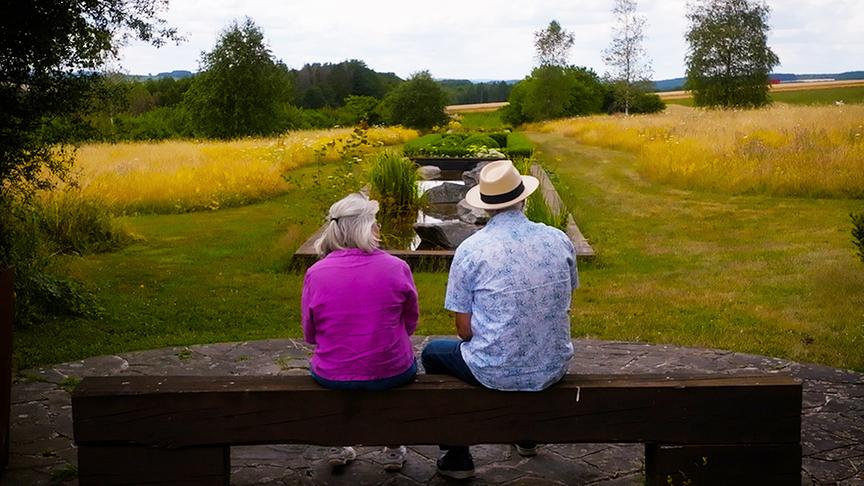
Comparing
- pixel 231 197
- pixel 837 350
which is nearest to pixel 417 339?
pixel 837 350

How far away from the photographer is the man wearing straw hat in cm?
373

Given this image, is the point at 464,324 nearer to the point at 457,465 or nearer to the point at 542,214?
the point at 457,465

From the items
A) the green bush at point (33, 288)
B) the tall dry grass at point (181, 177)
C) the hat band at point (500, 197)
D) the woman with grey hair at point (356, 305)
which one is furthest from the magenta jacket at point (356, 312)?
the tall dry grass at point (181, 177)

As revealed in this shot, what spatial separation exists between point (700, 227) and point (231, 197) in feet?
25.6

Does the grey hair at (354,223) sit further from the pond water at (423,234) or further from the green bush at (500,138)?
the green bush at (500,138)

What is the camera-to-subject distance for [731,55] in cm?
4416

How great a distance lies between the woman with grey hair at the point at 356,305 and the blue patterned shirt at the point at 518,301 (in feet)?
0.96

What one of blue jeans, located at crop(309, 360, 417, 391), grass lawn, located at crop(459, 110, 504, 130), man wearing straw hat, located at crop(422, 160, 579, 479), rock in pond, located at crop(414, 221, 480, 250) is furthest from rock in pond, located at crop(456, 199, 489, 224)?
grass lawn, located at crop(459, 110, 504, 130)

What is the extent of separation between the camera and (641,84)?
160ft

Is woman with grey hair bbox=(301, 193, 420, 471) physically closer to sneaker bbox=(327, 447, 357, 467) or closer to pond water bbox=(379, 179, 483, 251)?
sneaker bbox=(327, 447, 357, 467)

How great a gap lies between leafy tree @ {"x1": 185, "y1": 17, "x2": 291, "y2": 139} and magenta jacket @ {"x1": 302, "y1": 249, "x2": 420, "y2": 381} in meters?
32.7

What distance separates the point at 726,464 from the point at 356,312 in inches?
61.9

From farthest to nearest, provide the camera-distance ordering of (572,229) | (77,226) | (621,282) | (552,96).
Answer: (552,96) < (77,226) < (572,229) < (621,282)

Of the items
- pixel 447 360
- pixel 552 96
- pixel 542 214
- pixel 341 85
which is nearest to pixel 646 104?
pixel 552 96
